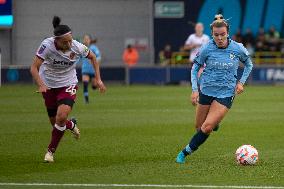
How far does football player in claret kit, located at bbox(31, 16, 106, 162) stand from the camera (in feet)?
49.1

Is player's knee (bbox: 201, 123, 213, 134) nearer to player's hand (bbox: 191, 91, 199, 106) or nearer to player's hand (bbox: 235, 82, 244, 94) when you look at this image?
player's hand (bbox: 191, 91, 199, 106)

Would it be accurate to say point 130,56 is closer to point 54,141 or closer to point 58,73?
point 58,73

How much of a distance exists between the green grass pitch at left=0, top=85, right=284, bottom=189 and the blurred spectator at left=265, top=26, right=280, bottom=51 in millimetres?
17929

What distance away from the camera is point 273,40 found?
5053 centimetres

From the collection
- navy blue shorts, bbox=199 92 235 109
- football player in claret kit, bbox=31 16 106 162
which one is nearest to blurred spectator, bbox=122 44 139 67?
football player in claret kit, bbox=31 16 106 162

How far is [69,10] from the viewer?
56.2 meters

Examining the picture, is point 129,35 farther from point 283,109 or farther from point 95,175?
point 95,175

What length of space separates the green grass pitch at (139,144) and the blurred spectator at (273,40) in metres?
17.9

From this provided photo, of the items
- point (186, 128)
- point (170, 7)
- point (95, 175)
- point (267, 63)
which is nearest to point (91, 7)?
point (170, 7)

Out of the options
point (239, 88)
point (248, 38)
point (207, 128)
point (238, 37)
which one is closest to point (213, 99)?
point (239, 88)

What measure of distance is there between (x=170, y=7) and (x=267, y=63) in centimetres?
749

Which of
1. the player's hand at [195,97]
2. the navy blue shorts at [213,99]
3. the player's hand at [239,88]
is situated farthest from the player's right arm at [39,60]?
the player's hand at [239,88]

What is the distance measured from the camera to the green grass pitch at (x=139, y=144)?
13.1 m

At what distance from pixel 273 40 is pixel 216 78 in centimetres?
3626
